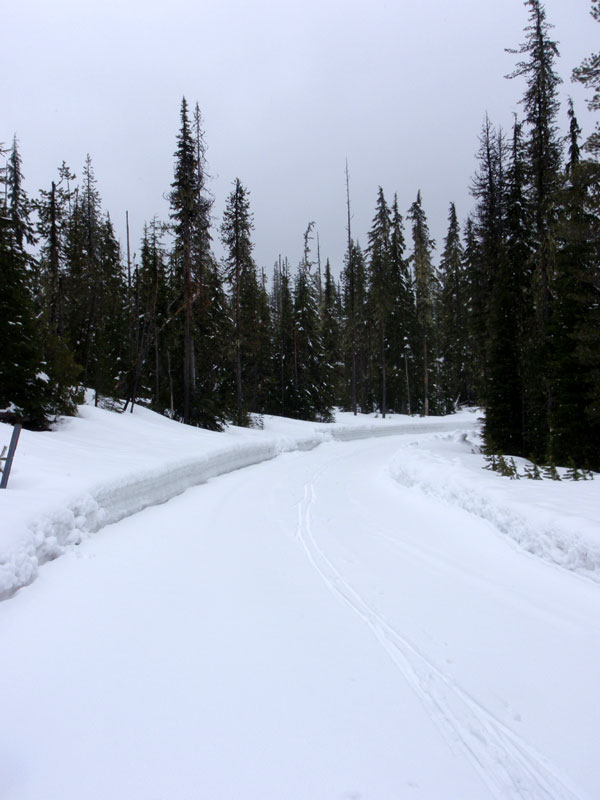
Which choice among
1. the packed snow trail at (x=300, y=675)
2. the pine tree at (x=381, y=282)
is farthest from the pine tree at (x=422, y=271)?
the packed snow trail at (x=300, y=675)

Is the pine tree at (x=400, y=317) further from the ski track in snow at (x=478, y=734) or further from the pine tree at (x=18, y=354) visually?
the ski track in snow at (x=478, y=734)

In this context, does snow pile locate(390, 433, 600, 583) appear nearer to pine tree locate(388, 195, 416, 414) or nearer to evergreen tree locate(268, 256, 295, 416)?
evergreen tree locate(268, 256, 295, 416)

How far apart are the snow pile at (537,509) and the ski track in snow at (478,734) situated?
273cm

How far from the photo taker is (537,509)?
261 inches

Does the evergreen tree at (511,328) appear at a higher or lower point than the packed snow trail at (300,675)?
higher

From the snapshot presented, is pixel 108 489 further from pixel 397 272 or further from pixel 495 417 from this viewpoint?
pixel 397 272

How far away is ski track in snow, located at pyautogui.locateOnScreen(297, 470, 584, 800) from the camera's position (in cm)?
235

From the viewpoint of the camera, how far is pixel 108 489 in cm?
825

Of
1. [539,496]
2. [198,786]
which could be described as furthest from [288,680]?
[539,496]

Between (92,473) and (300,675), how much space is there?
6.81m

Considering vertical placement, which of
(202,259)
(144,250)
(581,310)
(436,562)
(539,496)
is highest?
(144,250)

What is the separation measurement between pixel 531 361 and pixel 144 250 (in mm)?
28101

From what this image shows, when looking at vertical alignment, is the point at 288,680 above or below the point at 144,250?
below

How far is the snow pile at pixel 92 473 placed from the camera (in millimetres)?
5664
